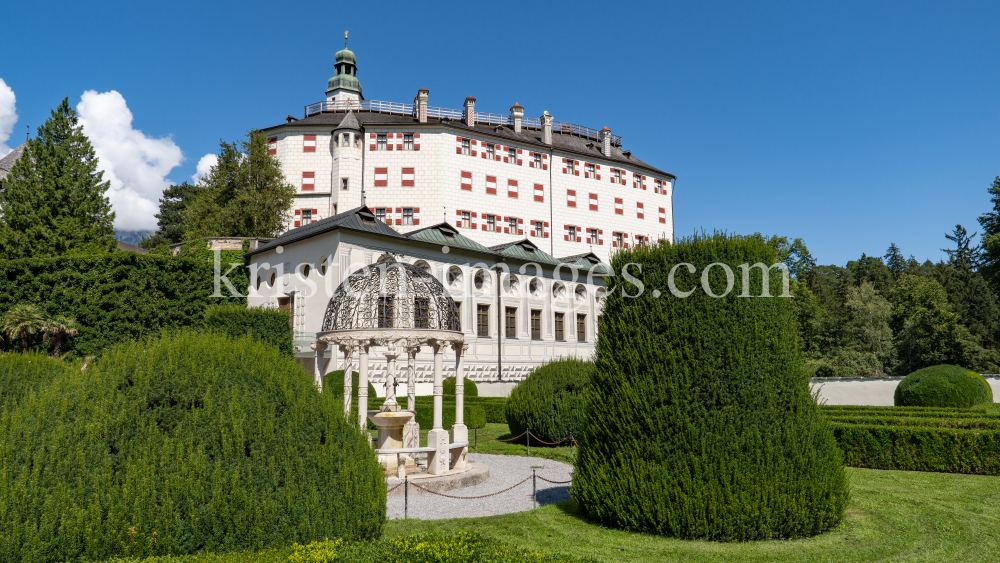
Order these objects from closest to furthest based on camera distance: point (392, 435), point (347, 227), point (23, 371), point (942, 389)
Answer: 1. point (23, 371)
2. point (392, 435)
3. point (942, 389)
4. point (347, 227)

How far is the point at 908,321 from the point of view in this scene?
48406mm

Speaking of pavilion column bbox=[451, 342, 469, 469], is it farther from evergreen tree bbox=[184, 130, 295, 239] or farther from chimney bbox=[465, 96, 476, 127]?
chimney bbox=[465, 96, 476, 127]

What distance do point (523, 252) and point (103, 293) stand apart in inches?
839

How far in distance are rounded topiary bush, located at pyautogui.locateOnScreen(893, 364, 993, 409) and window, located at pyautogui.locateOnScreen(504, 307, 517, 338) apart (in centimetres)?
1861

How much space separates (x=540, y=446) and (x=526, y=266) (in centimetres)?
1951

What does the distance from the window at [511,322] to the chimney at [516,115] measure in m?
20.9

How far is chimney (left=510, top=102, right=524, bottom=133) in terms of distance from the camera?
51.1m

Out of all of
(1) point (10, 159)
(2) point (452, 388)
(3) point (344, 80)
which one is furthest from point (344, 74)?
(2) point (452, 388)

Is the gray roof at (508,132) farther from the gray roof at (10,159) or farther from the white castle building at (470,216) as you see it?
the gray roof at (10,159)

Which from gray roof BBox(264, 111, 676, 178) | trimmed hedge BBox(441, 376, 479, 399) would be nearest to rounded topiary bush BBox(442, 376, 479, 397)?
trimmed hedge BBox(441, 376, 479, 399)

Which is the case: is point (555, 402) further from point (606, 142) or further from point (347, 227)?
point (606, 142)

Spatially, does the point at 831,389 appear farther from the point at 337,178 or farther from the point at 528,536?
the point at 337,178

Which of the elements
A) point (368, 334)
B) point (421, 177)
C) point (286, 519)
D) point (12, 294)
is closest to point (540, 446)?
point (368, 334)

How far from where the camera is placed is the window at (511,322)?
115 ft
